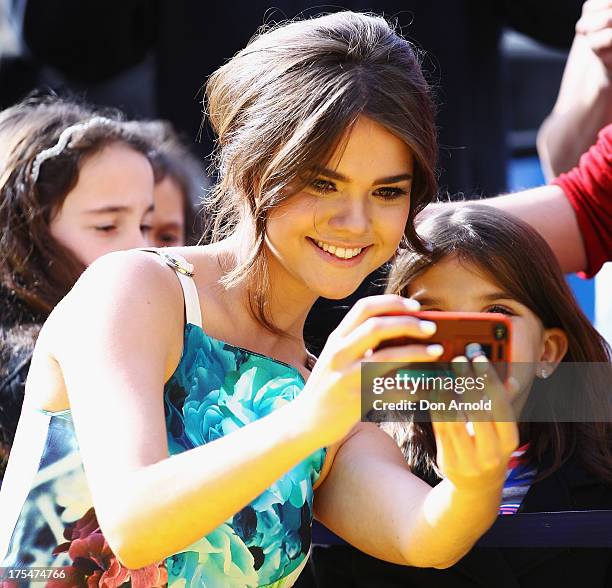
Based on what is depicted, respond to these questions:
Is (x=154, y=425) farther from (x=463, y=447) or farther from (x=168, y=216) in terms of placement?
(x=168, y=216)

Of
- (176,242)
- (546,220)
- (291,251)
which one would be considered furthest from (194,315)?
(176,242)

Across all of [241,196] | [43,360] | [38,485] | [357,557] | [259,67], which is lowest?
[357,557]

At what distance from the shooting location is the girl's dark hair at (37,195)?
2465 millimetres

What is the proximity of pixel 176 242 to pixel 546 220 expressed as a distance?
3.95 feet

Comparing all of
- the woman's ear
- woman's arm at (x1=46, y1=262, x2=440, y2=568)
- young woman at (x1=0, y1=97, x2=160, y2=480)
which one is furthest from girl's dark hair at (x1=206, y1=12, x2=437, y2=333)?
young woman at (x1=0, y1=97, x2=160, y2=480)

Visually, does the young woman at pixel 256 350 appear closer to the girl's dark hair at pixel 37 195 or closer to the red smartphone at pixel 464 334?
the red smartphone at pixel 464 334

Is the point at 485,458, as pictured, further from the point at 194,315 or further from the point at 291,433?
the point at 194,315

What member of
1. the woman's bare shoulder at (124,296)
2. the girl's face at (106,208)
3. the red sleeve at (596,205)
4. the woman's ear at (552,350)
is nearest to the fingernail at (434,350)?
the woman's bare shoulder at (124,296)

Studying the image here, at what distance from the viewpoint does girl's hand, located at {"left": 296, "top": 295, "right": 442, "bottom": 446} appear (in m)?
1.21

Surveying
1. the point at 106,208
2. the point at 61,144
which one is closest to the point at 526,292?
the point at 106,208

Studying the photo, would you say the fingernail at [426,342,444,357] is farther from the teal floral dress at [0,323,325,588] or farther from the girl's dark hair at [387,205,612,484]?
the girl's dark hair at [387,205,612,484]

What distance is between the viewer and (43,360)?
64.6 inches

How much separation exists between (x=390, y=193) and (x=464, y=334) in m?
0.53

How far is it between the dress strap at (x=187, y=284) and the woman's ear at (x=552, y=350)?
692 mm
